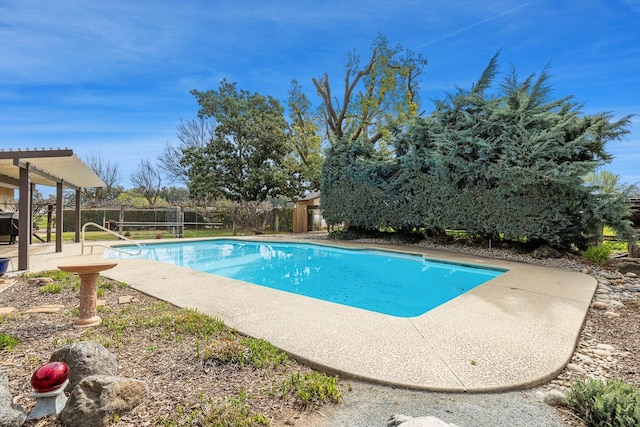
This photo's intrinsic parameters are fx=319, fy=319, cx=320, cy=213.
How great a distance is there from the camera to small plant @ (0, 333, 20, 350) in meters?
3.06

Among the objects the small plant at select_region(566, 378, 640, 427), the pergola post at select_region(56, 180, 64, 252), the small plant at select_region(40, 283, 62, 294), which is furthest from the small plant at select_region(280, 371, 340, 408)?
the pergola post at select_region(56, 180, 64, 252)

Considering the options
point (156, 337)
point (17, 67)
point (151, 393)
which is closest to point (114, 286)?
point (156, 337)

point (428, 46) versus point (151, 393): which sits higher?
point (428, 46)

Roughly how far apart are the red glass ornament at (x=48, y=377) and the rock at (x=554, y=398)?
11.0 ft

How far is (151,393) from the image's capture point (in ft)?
7.65

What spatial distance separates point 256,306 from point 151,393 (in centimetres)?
212

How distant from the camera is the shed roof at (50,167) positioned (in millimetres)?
6430

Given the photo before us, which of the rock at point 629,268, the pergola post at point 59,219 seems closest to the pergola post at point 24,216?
the pergola post at point 59,219

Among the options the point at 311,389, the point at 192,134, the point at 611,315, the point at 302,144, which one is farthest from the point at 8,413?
the point at 192,134

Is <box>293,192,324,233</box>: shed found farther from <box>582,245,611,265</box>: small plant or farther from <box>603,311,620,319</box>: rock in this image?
<box>603,311,620,319</box>: rock

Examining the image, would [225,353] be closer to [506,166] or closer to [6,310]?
[6,310]

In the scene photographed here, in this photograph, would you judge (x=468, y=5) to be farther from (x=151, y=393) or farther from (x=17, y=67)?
(x=17, y=67)

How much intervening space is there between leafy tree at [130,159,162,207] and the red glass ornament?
1306 inches

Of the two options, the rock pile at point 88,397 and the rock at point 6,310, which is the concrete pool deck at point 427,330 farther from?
the rock pile at point 88,397
